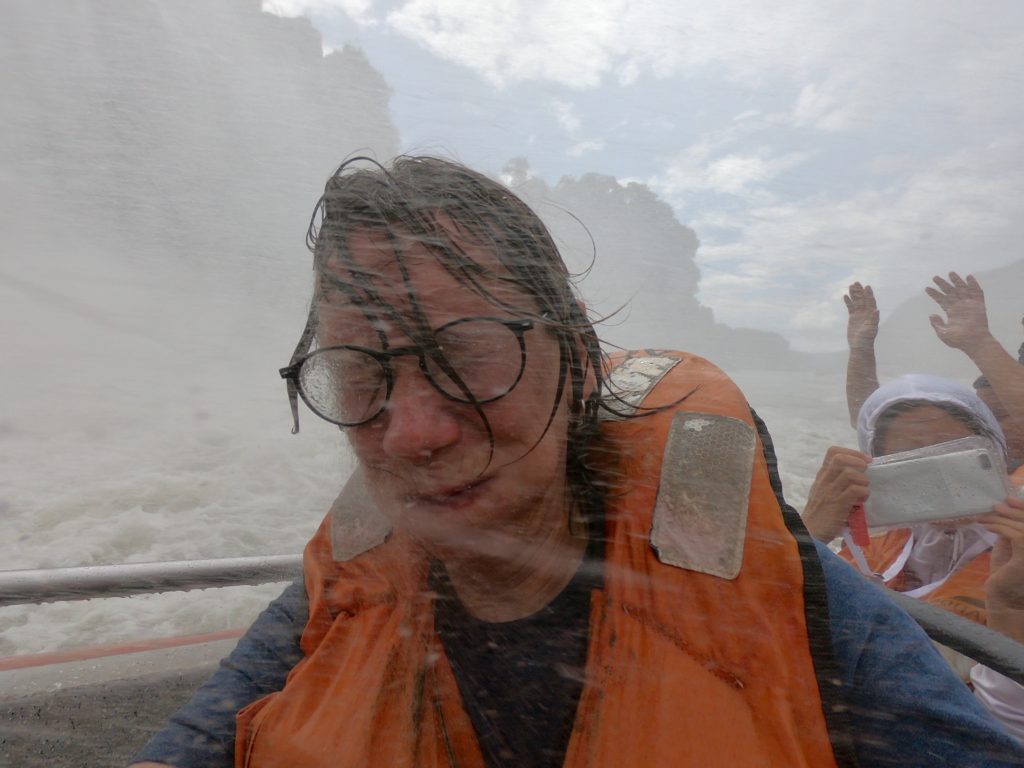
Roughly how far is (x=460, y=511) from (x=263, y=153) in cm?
209

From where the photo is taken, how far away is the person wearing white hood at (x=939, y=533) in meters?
1.42

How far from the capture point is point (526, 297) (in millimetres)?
849

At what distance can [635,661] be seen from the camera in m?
0.84

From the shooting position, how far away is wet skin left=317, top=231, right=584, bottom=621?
0.77m

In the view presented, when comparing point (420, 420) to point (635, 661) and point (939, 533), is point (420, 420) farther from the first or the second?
point (939, 533)

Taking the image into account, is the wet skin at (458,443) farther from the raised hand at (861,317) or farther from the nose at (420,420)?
the raised hand at (861,317)

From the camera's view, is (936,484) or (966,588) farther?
(966,588)

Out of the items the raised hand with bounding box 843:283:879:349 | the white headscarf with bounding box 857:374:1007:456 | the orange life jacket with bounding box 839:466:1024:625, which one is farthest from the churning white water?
the orange life jacket with bounding box 839:466:1024:625

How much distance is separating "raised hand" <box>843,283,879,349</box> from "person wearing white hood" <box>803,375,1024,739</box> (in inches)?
13.1

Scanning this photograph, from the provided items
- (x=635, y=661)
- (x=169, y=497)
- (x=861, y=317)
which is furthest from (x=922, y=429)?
(x=169, y=497)

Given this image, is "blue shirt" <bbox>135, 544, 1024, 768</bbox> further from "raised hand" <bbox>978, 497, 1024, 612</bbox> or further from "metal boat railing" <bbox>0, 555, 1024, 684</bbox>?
"raised hand" <bbox>978, 497, 1024, 612</bbox>

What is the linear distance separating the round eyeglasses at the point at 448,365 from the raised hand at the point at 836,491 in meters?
1.00

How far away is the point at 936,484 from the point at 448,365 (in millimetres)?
1325

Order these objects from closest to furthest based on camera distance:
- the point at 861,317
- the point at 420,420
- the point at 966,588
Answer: the point at 420,420, the point at 966,588, the point at 861,317
